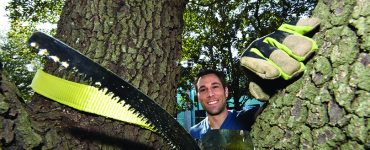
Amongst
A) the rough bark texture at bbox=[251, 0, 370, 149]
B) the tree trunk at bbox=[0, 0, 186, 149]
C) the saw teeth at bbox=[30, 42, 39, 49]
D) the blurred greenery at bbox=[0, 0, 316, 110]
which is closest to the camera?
the rough bark texture at bbox=[251, 0, 370, 149]

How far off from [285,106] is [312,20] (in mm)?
417

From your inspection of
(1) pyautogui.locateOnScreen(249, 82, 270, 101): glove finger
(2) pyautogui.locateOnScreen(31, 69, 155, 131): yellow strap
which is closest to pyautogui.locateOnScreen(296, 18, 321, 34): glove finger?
(1) pyautogui.locateOnScreen(249, 82, 270, 101): glove finger

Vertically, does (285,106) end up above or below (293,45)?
below

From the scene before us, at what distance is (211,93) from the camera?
16.0 ft

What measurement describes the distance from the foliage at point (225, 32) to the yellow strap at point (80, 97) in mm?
11466

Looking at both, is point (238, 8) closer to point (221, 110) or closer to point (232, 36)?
point (232, 36)

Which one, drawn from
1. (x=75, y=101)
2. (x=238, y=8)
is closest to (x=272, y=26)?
(x=238, y=8)

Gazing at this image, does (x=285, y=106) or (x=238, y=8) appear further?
(x=238, y=8)

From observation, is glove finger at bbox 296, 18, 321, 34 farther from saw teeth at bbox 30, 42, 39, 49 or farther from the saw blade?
saw teeth at bbox 30, 42, 39, 49

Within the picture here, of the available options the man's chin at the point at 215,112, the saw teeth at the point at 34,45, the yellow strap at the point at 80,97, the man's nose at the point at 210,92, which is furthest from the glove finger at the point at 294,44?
the man's nose at the point at 210,92

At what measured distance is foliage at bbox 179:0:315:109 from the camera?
13617mm

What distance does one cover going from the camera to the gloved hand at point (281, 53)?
1430 mm

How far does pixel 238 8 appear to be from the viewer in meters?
15.5

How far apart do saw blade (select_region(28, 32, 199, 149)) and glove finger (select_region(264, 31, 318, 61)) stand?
2.03ft
